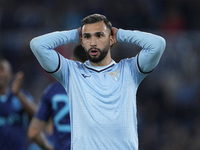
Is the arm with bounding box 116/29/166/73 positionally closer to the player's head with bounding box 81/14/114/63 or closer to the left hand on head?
the player's head with bounding box 81/14/114/63

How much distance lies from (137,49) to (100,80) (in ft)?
22.3

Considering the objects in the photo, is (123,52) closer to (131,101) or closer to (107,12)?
(107,12)

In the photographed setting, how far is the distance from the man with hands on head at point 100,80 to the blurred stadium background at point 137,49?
20.6 ft

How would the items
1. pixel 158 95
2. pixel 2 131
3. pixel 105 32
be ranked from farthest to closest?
pixel 158 95 < pixel 2 131 < pixel 105 32

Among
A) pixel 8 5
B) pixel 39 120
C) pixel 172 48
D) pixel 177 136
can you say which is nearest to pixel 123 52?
pixel 172 48

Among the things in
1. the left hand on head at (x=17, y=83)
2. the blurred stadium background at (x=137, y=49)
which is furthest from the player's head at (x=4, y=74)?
the blurred stadium background at (x=137, y=49)

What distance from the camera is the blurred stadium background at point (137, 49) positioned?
10305 millimetres

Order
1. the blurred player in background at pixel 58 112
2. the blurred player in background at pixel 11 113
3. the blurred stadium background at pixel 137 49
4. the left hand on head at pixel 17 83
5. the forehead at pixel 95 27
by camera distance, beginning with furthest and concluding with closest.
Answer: the blurred stadium background at pixel 137 49, the blurred player in background at pixel 11 113, the left hand on head at pixel 17 83, the blurred player in background at pixel 58 112, the forehead at pixel 95 27

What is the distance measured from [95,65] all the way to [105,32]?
31cm

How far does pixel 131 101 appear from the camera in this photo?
3.92 meters

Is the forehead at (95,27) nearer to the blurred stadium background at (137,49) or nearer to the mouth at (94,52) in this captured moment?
the mouth at (94,52)

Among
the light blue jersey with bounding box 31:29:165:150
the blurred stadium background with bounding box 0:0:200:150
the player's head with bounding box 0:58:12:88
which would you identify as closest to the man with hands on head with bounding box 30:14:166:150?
the light blue jersey with bounding box 31:29:165:150

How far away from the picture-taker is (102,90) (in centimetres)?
389

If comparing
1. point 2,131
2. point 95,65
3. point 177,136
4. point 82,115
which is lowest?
point 177,136
